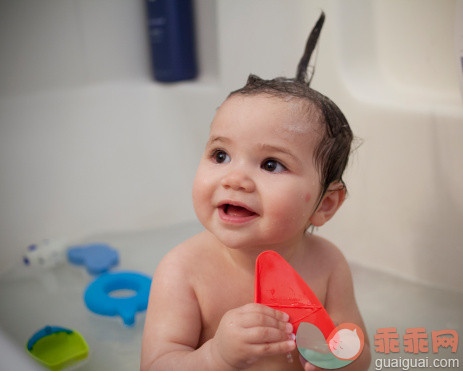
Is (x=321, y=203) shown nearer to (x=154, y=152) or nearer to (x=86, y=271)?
(x=86, y=271)

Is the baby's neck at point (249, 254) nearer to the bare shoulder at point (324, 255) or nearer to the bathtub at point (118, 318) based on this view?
the bare shoulder at point (324, 255)

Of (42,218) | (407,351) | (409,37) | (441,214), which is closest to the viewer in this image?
(407,351)

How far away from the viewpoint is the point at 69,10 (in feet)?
4.96

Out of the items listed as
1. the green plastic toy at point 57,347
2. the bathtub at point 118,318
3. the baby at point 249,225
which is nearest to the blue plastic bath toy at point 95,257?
the bathtub at point 118,318

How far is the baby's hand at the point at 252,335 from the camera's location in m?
0.65

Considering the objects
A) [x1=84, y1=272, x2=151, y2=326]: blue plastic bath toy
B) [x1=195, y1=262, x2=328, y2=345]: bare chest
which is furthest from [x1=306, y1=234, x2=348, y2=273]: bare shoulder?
[x1=84, y1=272, x2=151, y2=326]: blue plastic bath toy

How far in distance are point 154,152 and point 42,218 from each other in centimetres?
38

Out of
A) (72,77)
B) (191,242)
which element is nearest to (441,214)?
(191,242)

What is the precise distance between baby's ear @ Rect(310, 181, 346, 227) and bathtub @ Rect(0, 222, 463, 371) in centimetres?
24

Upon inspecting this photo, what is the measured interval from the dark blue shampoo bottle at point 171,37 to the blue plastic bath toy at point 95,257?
0.56 metres

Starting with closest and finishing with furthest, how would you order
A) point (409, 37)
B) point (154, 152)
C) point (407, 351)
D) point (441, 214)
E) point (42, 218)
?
1. point (407, 351)
2. point (441, 214)
3. point (409, 37)
4. point (42, 218)
5. point (154, 152)

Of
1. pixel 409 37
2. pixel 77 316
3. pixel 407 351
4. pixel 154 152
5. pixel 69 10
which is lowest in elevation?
pixel 77 316

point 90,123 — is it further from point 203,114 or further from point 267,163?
point 267,163

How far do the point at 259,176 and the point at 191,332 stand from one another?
0.26m
